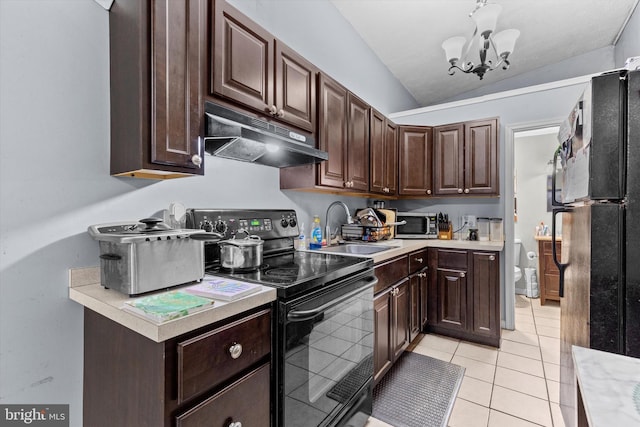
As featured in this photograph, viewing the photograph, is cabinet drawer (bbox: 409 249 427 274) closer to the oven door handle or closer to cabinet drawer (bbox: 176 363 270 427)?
the oven door handle

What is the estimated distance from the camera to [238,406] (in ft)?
3.19

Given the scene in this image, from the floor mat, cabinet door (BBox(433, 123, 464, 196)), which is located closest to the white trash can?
cabinet door (BBox(433, 123, 464, 196))

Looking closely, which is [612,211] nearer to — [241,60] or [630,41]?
[241,60]

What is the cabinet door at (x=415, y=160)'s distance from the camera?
3.26 metres

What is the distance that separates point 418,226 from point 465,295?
83cm

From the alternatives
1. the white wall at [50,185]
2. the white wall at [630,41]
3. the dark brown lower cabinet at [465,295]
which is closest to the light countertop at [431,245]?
the dark brown lower cabinet at [465,295]

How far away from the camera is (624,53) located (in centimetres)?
306

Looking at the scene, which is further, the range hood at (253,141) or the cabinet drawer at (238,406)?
the range hood at (253,141)

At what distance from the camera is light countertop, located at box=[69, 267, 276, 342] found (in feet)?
2.60

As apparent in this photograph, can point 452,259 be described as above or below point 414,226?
below

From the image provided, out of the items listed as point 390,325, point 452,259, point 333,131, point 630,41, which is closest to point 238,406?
point 390,325

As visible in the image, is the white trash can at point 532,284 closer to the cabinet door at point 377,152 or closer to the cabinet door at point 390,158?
the cabinet door at point 390,158

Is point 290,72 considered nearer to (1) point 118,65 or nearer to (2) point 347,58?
(1) point 118,65

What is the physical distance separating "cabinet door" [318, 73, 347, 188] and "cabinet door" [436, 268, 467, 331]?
1465 mm
